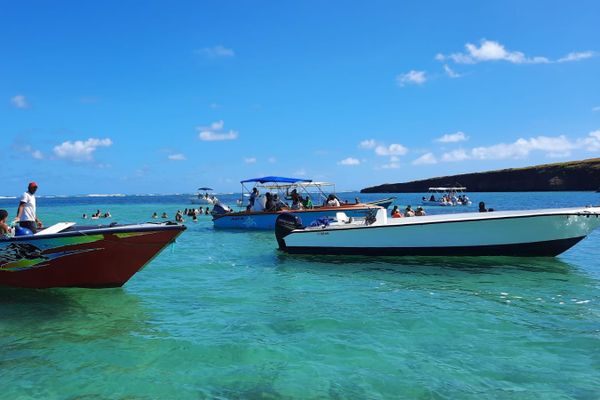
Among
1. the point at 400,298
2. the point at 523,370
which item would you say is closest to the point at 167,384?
the point at 523,370

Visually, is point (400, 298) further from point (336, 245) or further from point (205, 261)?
point (205, 261)

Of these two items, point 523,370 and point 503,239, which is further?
point 503,239

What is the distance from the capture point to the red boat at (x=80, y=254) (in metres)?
9.95

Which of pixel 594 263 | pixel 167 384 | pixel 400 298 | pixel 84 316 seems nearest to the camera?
pixel 167 384

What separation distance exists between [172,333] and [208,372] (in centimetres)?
191

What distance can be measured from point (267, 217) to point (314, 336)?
60.4 feet

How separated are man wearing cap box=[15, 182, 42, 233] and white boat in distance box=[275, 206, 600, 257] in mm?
8777

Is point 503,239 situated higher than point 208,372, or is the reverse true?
point 503,239

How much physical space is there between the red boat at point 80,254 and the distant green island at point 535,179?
112 m

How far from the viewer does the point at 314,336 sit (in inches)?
300

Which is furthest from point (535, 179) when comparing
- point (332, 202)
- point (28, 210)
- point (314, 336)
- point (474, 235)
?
point (28, 210)

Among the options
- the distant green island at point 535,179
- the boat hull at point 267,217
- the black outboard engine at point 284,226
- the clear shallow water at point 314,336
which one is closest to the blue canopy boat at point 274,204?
the boat hull at point 267,217

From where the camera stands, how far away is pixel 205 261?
1641 cm

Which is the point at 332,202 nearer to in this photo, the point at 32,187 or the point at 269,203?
the point at 269,203
